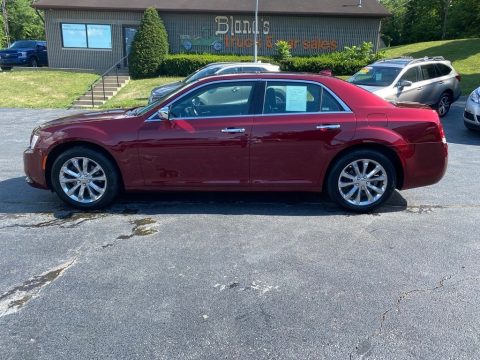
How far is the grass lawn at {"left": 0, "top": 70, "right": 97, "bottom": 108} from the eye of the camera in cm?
1722

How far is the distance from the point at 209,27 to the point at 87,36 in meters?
6.58

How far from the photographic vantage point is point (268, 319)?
10.2ft

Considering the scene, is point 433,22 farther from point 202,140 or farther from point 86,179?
point 86,179

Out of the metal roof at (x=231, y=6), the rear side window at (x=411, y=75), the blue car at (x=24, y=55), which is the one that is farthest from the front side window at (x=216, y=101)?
the blue car at (x=24, y=55)

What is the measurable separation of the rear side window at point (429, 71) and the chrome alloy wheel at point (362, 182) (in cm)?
805

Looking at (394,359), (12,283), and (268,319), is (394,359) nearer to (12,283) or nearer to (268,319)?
(268,319)

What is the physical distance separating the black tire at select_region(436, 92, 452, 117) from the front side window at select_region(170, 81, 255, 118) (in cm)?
922

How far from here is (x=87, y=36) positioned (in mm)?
23875

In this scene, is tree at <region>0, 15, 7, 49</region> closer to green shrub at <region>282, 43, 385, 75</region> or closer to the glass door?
the glass door

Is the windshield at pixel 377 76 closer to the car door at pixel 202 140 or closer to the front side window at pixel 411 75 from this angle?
the front side window at pixel 411 75

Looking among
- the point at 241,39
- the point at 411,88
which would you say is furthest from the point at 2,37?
the point at 411,88

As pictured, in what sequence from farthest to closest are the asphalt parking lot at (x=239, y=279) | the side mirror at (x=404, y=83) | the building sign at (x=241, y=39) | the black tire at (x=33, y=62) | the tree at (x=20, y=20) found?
the tree at (x=20, y=20) < the black tire at (x=33, y=62) < the building sign at (x=241, y=39) < the side mirror at (x=404, y=83) < the asphalt parking lot at (x=239, y=279)

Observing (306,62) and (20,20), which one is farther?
(20,20)

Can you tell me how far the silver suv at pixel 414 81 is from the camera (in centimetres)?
1110
